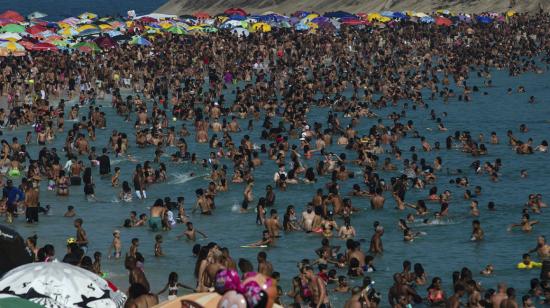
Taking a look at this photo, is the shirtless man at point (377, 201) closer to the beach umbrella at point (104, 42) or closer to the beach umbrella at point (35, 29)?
the beach umbrella at point (104, 42)

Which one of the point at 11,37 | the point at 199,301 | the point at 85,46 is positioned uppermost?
the point at 11,37

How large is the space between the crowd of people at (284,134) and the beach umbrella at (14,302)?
2.15 m

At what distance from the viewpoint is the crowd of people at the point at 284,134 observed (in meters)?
22.1

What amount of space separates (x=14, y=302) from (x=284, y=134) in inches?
1272

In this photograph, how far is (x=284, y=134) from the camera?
4303 cm

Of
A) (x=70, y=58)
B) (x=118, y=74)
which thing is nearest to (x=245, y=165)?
(x=118, y=74)

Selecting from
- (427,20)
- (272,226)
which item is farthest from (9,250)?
(427,20)

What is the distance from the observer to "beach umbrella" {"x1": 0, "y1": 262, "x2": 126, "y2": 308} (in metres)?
12.3

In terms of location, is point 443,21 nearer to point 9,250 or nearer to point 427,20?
point 427,20

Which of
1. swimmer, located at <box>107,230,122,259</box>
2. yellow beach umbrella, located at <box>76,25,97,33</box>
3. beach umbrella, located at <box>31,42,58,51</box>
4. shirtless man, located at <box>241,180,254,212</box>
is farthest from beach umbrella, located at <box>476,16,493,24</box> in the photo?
swimmer, located at <box>107,230,122,259</box>

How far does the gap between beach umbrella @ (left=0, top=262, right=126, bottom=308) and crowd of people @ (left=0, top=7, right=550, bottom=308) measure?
212 centimetres

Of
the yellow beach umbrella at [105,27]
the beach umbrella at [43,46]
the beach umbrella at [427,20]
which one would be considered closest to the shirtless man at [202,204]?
the beach umbrella at [43,46]

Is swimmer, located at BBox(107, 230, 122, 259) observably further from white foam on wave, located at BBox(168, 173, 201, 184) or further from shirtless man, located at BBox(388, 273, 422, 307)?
white foam on wave, located at BBox(168, 173, 201, 184)

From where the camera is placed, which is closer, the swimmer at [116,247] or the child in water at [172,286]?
the child in water at [172,286]
